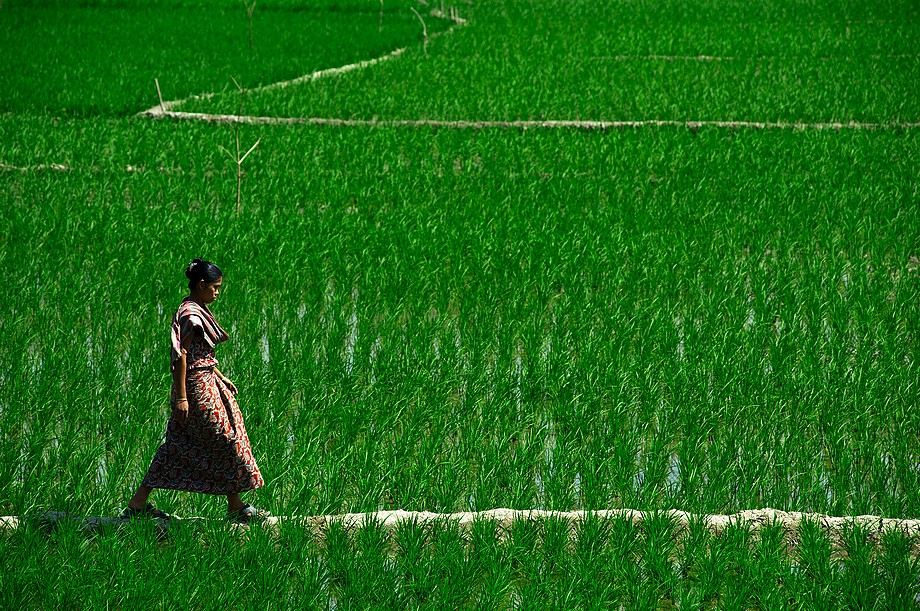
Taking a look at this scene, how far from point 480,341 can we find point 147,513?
207 cm

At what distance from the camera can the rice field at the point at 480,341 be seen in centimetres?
295

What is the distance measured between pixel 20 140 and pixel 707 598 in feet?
26.9

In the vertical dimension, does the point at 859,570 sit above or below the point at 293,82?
below

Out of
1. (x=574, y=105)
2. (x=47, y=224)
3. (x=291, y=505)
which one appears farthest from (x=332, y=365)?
(x=574, y=105)

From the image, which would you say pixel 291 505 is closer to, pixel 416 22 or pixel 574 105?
pixel 574 105

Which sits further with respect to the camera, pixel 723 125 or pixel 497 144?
pixel 723 125

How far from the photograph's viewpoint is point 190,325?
3012mm

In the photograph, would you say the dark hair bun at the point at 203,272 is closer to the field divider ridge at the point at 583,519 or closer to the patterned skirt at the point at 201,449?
the patterned skirt at the point at 201,449

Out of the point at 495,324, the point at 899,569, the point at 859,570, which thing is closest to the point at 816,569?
the point at 859,570

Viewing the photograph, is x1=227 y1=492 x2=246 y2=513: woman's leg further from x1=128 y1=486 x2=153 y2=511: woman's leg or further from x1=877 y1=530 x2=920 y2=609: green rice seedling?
x1=877 y1=530 x2=920 y2=609: green rice seedling

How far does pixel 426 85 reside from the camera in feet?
39.5

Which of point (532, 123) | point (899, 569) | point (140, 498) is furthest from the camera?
point (532, 123)

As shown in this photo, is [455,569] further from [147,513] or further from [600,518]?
[147,513]

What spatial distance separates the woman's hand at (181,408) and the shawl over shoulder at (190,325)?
0.13m
